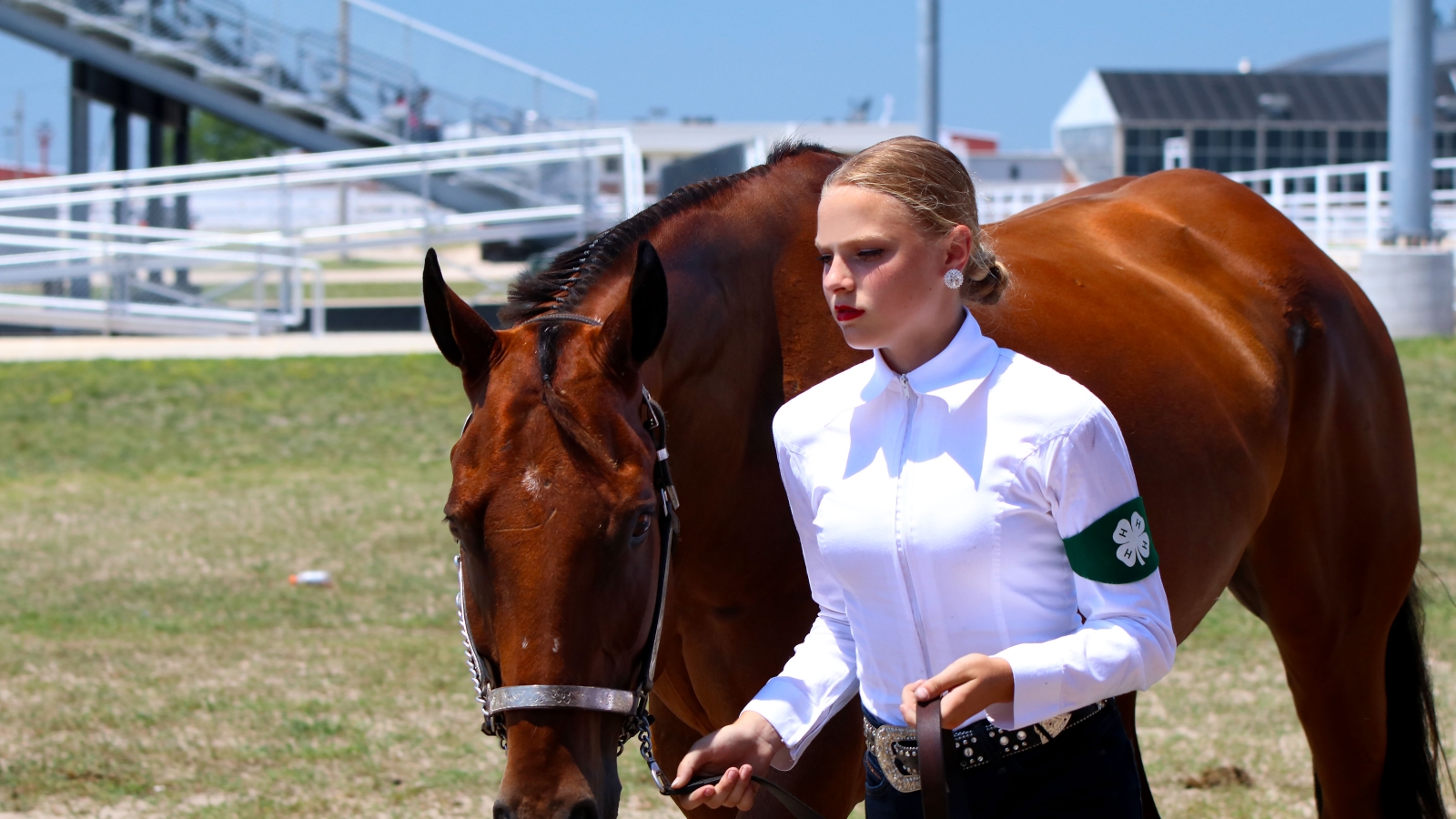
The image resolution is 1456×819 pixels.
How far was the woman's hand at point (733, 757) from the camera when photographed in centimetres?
217

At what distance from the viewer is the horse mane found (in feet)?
8.89

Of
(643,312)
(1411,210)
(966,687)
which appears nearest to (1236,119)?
(1411,210)

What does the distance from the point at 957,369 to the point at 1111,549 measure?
346 millimetres

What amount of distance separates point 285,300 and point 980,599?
16814mm

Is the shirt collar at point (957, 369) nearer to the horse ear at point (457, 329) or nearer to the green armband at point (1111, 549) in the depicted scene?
the green armband at point (1111, 549)

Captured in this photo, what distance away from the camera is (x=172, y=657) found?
21.7 feet

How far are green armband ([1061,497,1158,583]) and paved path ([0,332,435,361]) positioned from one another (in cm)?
1322

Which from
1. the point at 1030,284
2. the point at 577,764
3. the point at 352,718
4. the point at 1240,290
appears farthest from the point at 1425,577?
the point at 577,764

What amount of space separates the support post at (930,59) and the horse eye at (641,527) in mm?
11898

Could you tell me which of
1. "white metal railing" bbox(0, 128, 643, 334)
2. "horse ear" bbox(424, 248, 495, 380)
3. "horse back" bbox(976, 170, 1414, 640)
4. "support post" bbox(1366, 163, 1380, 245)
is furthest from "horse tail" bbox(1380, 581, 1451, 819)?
"support post" bbox(1366, 163, 1380, 245)

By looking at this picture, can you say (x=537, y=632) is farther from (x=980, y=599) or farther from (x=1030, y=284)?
(x=1030, y=284)

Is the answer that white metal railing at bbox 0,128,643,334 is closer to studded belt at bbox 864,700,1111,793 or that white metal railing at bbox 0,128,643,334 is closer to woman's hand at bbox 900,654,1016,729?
studded belt at bbox 864,700,1111,793

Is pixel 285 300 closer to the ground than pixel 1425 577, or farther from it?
farther from it

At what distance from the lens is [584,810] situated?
2090 mm
